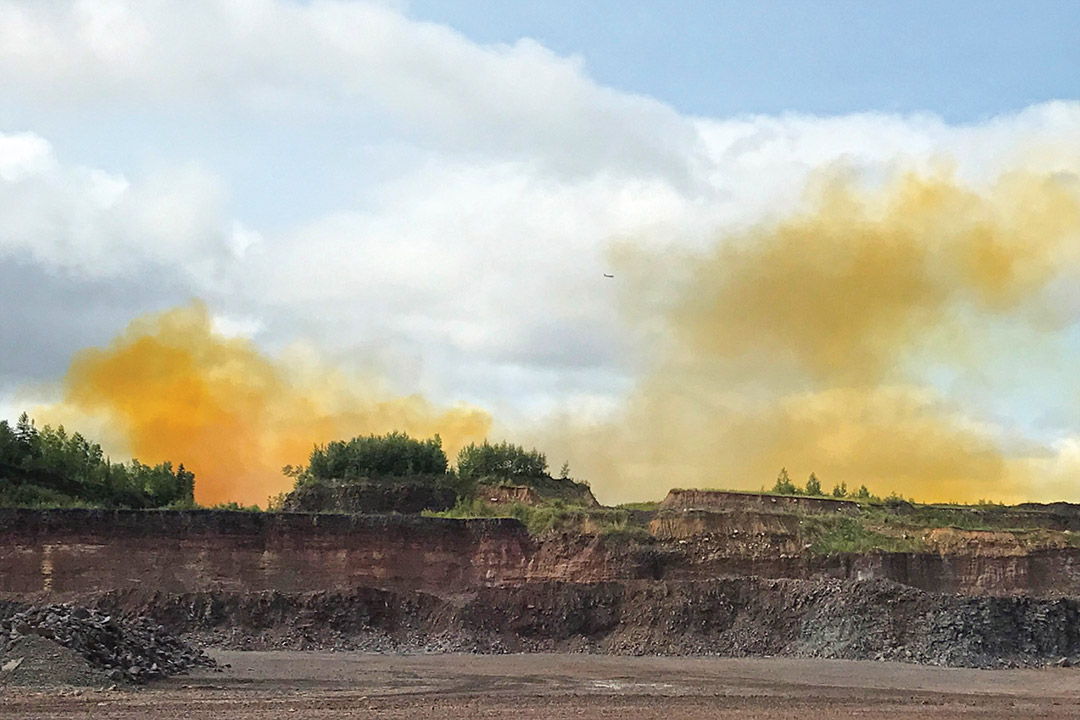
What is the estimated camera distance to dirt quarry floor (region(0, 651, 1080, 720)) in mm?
20906

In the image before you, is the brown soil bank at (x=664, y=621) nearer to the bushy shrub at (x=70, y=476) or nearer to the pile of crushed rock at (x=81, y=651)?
the pile of crushed rock at (x=81, y=651)

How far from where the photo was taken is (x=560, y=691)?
981 inches

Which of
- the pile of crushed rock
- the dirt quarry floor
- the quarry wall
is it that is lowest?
the dirt quarry floor

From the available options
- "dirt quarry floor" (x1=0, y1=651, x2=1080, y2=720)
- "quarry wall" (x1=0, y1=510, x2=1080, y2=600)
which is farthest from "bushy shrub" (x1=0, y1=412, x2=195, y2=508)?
"dirt quarry floor" (x1=0, y1=651, x2=1080, y2=720)

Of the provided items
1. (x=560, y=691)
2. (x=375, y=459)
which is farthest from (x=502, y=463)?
(x=560, y=691)

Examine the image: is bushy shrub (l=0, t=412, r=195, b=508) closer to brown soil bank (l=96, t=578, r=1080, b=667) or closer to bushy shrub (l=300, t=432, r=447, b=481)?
bushy shrub (l=300, t=432, r=447, b=481)

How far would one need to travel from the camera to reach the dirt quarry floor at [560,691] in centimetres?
2091

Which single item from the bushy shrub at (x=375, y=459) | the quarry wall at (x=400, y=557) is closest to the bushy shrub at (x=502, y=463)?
the bushy shrub at (x=375, y=459)

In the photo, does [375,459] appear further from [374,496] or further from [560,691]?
[560,691]

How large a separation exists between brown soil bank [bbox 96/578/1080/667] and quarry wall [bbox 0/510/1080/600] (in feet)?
10.1

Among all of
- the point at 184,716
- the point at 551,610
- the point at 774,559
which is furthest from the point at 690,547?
the point at 184,716

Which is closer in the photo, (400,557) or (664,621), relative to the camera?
(664,621)

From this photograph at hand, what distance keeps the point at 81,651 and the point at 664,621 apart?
654 inches

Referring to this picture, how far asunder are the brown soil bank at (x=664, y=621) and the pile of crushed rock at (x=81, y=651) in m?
7.13
